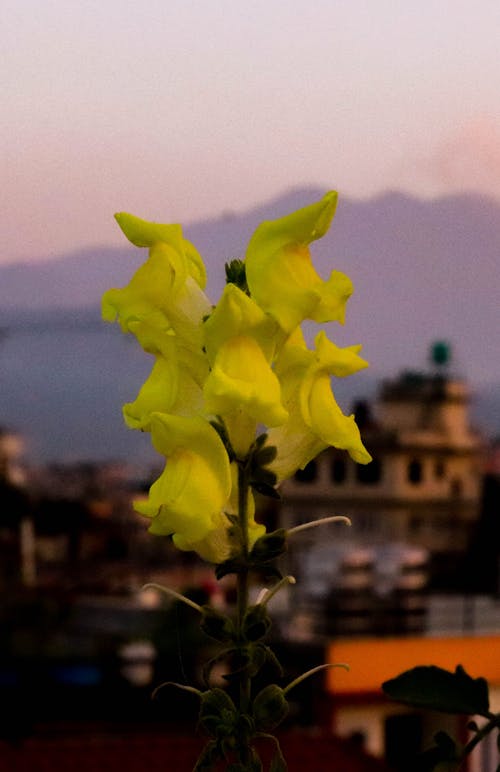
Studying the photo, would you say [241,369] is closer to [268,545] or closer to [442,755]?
[268,545]

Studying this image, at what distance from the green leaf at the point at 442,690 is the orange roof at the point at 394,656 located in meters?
5.91

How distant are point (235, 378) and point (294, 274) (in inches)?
1.9

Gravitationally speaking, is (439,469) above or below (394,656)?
above

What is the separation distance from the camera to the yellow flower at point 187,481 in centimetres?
51

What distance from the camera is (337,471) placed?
17219 millimetres

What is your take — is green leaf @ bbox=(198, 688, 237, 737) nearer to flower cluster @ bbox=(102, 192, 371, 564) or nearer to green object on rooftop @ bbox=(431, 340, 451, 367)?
flower cluster @ bbox=(102, 192, 371, 564)

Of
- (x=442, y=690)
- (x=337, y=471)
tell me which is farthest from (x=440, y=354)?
(x=442, y=690)

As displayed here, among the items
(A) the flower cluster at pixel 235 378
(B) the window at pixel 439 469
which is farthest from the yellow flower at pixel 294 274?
(B) the window at pixel 439 469

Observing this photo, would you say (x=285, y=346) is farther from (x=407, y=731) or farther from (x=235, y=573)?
(x=407, y=731)

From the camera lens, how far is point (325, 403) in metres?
0.53

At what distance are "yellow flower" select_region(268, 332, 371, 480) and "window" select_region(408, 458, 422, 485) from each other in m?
17.4

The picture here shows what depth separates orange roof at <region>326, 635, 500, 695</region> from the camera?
656cm

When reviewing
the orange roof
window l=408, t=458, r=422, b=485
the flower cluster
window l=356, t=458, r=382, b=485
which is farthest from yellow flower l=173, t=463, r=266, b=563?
window l=408, t=458, r=422, b=485

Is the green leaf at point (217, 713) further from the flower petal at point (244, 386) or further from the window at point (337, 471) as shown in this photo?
the window at point (337, 471)
